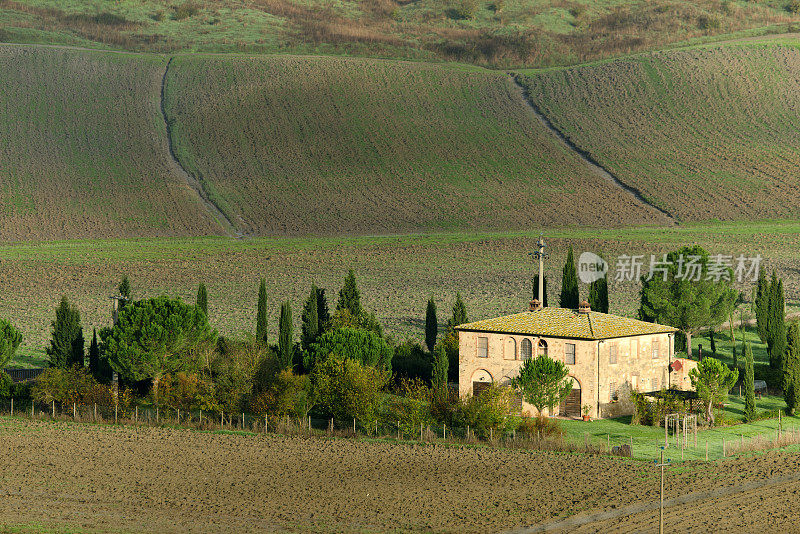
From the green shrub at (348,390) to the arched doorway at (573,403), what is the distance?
31.5 ft

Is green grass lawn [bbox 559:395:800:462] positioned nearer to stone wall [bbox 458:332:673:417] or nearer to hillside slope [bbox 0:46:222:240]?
stone wall [bbox 458:332:673:417]

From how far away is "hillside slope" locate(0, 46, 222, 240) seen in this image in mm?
146000

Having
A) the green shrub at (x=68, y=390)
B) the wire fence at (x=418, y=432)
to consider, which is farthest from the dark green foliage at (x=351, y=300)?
the green shrub at (x=68, y=390)

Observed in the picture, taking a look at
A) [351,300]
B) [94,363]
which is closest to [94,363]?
[94,363]

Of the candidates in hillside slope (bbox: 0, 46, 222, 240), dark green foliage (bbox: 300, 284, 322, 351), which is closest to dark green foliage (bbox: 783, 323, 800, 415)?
dark green foliage (bbox: 300, 284, 322, 351)

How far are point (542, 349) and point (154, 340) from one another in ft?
68.2

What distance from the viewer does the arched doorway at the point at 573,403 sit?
62438 millimetres

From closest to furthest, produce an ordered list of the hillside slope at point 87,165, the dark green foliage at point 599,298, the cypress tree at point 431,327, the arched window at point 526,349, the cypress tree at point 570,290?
the arched window at point 526,349, the dark green foliage at point 599,298, the cypress tree at point 570,290, the cypress tree at point 431,327, the hillside slope at point 87,165

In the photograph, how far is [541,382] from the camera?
198 ft

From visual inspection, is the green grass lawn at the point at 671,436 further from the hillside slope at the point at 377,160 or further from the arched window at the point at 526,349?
the hillside slope at the point at 377,160

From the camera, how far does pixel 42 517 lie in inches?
1649

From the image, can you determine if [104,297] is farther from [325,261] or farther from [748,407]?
[748,407]

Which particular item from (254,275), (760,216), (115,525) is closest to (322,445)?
(115,525)

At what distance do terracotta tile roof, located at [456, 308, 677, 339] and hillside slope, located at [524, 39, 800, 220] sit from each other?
283ft
